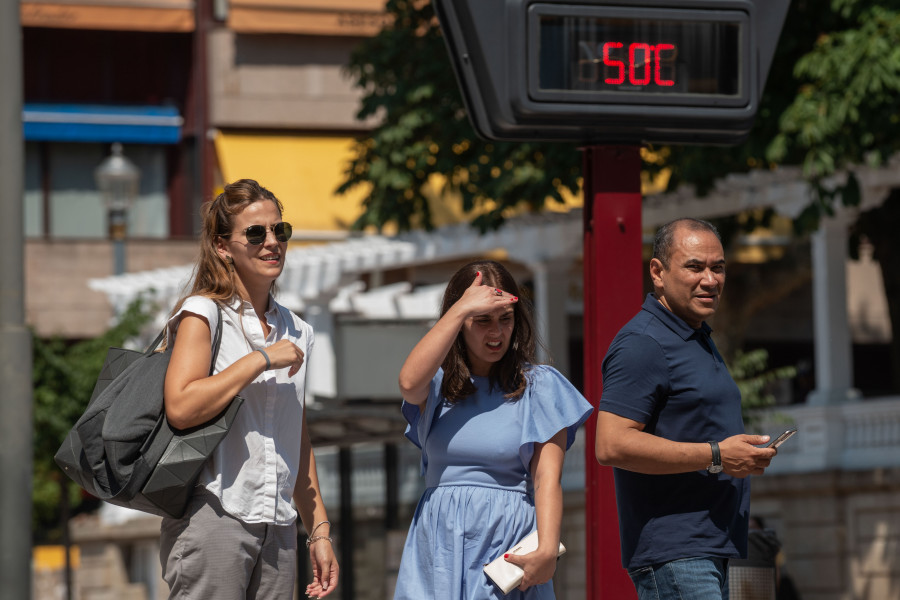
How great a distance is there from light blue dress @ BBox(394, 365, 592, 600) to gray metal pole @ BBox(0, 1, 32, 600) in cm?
236

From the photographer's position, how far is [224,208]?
446cm

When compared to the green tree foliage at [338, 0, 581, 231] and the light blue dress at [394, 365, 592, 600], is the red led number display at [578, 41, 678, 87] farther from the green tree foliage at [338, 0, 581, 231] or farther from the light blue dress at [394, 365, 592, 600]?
the green tree foliage at [338, 0, 581, 231]

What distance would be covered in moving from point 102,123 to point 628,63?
2073 centimetres

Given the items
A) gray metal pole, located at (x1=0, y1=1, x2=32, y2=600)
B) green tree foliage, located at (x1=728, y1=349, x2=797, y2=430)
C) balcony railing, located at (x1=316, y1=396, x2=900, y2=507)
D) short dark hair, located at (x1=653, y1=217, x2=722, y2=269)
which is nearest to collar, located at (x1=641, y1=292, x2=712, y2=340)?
short dark hair, located at (x1=653, y1=217, x2=722, y2=269)

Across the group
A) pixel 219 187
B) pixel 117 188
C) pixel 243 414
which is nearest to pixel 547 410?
pixel 243 414

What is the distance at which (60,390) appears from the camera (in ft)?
59.7

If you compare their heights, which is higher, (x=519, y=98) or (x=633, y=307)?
(x=519, y=98)

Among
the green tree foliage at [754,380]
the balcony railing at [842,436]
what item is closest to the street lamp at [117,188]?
the green tree foliage at [754,380]

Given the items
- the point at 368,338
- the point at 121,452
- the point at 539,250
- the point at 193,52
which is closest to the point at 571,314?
the point at 539,250

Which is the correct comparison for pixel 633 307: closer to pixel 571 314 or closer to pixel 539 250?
pixel 539 250

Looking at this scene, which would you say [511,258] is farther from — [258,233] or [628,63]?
[258,233]

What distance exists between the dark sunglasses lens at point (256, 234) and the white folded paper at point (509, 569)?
1107 mm

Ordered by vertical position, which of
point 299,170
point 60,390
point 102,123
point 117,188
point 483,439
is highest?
point 102,123

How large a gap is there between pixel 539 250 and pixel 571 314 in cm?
576
